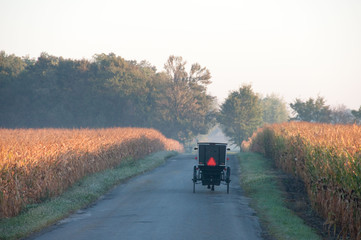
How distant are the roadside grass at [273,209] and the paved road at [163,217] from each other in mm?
472

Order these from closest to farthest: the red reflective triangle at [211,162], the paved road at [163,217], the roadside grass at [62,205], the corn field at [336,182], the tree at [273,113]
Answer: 1. the corn field at [336,182]
2. the paved road at [163,217]
3. the roadside grass at [62,205]
4. the red reflective triangle at [211,162]
5. the tree at [273,113]

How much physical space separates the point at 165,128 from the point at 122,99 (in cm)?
1002

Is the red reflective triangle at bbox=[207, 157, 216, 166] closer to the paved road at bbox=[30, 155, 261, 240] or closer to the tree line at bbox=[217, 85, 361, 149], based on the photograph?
the paved road at bbox=[30, 155, 261, 240]

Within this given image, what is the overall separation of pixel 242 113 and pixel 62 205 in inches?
2942

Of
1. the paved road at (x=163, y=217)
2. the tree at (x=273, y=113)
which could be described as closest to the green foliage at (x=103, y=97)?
the tree at (x=273, y=113)

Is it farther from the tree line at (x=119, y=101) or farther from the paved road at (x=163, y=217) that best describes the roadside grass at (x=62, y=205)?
the tree line at (x=119, y=101)

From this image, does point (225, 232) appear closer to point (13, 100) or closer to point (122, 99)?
point (122, 99)

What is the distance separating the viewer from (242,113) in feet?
298

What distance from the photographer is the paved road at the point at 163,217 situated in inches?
525

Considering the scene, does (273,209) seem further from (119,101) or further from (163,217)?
(119,101)

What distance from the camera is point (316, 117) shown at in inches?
3501

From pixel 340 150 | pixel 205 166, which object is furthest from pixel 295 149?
pixel 340 150

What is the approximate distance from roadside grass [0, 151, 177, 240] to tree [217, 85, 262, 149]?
61.6 m

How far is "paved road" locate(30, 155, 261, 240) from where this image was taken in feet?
43.8
